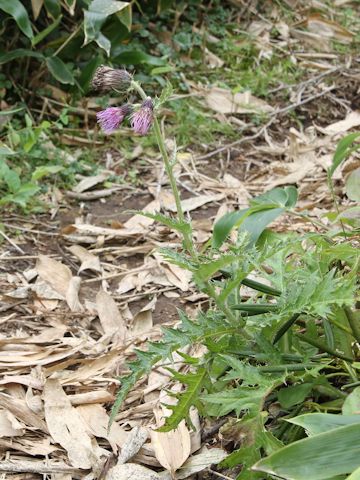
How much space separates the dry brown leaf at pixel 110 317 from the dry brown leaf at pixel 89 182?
710 millimetres

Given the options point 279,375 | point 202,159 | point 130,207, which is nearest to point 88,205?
point 130,207

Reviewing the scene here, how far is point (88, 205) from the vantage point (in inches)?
116

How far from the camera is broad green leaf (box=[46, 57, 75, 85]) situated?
10.7 feet

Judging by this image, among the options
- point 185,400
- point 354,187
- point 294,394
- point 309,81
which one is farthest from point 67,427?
point 309,81

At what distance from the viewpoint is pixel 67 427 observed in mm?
1850

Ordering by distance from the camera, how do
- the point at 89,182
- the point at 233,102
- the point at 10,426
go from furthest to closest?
the point at 233,102, the point at 89,182, the point at 10,426

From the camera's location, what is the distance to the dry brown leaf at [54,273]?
2.44 meters

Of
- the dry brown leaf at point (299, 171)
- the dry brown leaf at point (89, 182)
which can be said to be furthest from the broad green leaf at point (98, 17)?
the dry brown leaf at point (299, 171)

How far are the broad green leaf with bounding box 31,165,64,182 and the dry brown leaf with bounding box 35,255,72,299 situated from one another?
344 millimetres

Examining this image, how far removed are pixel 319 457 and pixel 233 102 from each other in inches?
98.6

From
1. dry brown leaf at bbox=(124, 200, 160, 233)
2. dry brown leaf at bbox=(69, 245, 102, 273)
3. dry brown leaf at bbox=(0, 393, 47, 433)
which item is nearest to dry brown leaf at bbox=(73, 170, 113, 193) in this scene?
dry brown leaf at bbox=(124, 200, 160, 233)

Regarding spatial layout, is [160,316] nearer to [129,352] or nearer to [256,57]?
[129,352]

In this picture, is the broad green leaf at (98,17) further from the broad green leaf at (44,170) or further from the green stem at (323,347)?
the green stem at (323,347)

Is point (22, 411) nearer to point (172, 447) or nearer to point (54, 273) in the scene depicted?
point (172, 447)
